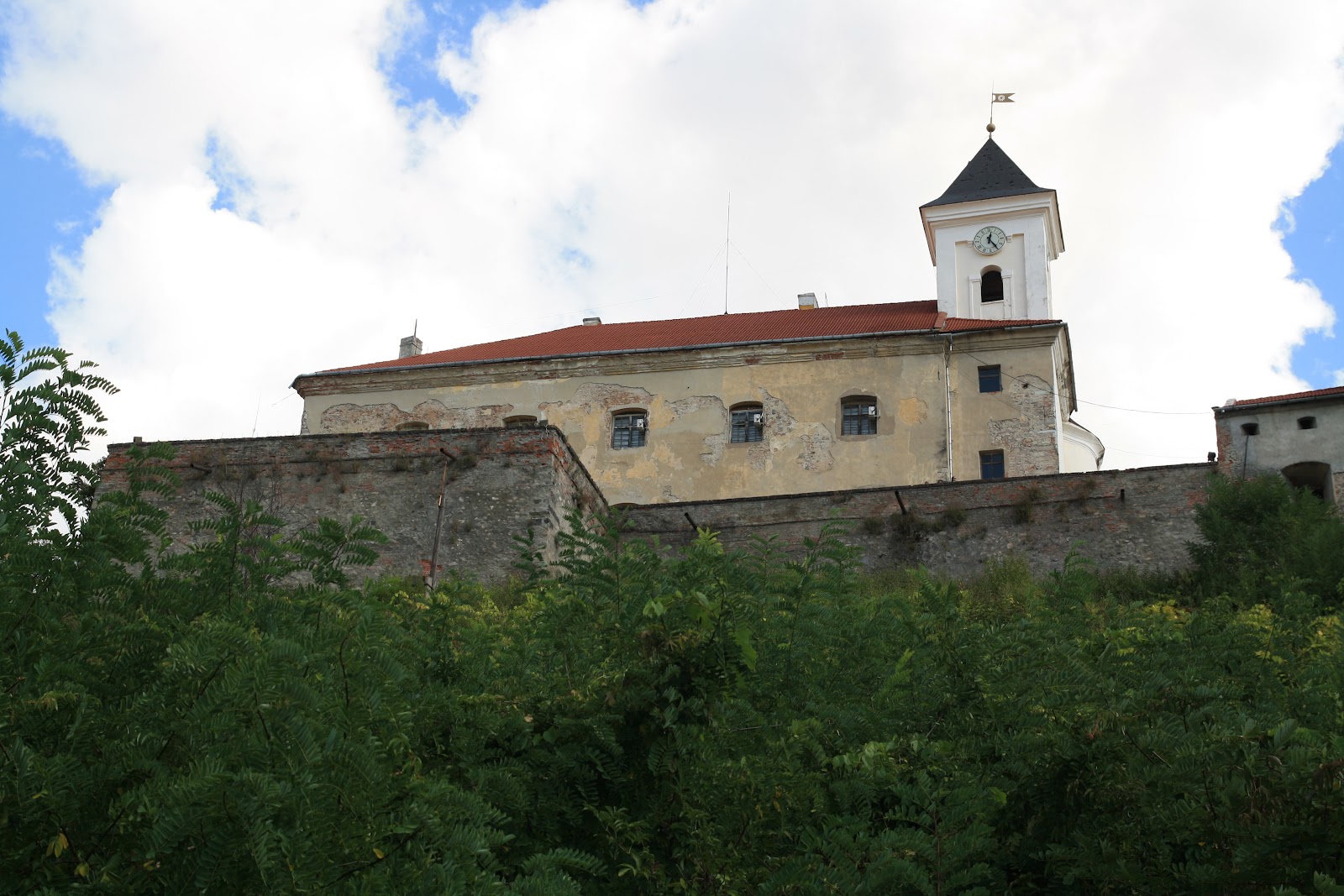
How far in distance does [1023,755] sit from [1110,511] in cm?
1853

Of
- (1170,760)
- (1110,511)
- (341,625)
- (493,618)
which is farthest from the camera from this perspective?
(1110,511)

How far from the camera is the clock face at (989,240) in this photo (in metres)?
38.8

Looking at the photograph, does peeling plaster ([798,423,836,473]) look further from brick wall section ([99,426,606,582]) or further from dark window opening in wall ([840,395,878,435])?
brick wall section ([99,426,606,582])

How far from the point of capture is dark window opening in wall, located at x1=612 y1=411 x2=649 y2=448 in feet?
114

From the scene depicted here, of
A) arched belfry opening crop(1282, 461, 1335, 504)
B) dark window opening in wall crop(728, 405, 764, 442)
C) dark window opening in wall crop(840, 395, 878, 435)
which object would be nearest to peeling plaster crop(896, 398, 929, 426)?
dark window opening in wall crop(840, 395, 878, 435)

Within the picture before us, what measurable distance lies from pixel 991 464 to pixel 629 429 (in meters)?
9.10

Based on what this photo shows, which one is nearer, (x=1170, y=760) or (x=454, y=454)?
(x=1170, y=760)

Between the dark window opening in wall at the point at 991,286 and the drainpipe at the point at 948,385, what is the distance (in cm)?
497

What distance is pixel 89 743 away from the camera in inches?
210

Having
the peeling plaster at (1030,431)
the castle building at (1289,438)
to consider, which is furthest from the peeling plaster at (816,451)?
the castle building at (1289,438)

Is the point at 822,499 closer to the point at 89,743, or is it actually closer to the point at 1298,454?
the point at 1298,454

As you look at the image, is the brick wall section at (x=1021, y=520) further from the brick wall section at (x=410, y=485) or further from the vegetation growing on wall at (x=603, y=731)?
the vegetation growing on wall at (x=603, y=731)

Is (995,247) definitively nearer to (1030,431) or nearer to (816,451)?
Answer: (1030,431)

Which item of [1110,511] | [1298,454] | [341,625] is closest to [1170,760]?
[341,625]
